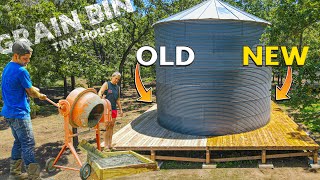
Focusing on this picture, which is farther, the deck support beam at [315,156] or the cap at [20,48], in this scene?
the deck support beam at [315,156]

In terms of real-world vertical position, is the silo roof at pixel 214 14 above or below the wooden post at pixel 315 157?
above

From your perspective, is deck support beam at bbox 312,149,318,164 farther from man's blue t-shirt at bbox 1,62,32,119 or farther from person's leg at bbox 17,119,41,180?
man's blue t-shirt at bbox 1,62,32,119

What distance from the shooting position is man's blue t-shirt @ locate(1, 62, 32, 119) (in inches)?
183

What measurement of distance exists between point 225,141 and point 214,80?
2536 mm

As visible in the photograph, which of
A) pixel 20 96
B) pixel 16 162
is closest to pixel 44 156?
pixel 16 162

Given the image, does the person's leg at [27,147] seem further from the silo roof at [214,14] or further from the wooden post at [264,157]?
the silo roof at [214,14]

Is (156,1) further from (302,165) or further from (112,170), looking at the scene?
(112,170)

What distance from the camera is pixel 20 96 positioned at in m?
4.79

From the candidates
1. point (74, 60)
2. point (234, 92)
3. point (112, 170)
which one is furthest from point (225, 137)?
point (112, 170)

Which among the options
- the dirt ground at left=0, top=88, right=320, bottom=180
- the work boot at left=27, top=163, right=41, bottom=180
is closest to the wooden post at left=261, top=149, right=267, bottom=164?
the dirt ground at left=0, top=88, right=320, bottom=180

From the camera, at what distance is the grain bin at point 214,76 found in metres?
12.5

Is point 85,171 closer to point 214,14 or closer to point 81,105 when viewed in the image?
point 81,105

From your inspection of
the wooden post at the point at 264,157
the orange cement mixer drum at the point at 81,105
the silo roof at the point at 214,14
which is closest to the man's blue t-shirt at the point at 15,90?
the orange cement mixer drum at the point at 81,105

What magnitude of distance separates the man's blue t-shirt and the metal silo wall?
8.75 meters
